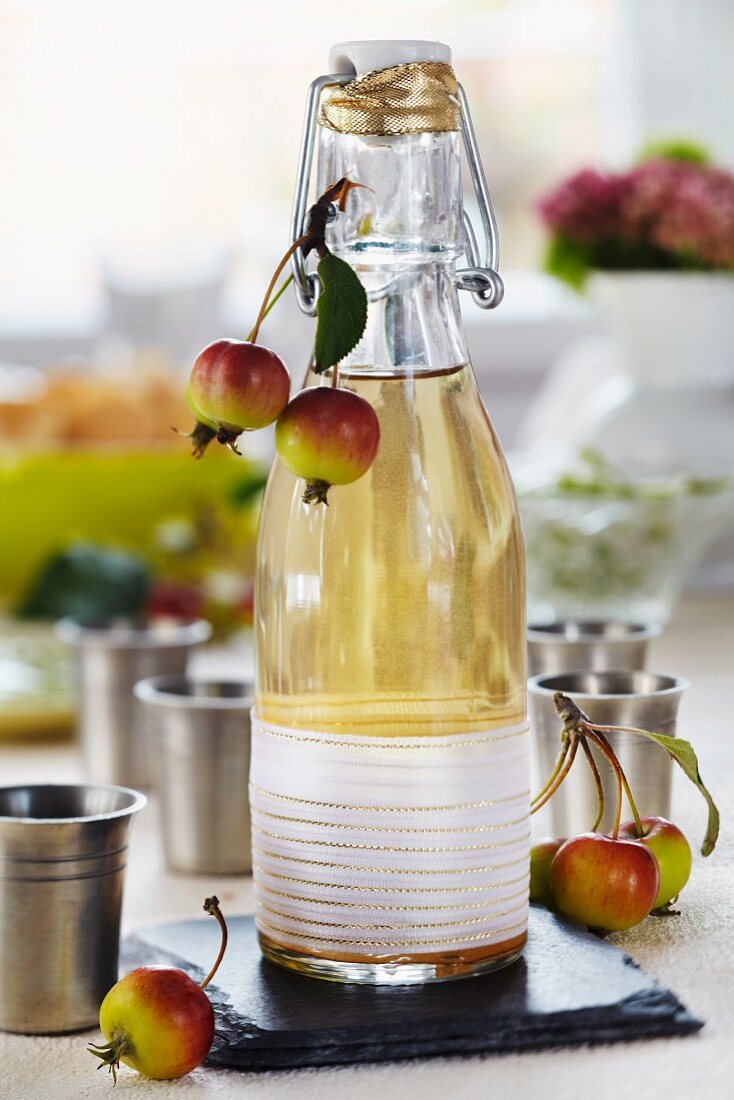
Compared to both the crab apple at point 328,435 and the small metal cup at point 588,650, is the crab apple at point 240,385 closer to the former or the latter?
the crab apple at point 328,435

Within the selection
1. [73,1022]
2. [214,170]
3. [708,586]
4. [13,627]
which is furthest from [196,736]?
[214,170]

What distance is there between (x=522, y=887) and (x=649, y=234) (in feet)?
3.56

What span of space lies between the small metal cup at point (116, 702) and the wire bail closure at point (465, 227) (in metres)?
0.43

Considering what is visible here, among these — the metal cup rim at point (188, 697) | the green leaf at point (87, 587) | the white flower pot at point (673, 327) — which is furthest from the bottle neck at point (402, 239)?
the white flower pot at point (673, 327)

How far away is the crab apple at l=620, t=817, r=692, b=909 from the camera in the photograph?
55cm

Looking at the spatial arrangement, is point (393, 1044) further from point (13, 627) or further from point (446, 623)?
point (13, 627)

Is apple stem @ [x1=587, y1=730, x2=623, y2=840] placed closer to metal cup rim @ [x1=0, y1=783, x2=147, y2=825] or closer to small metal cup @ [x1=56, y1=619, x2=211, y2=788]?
metal cup rim @ [x1=0, y1=783, x2=147, y2=825]

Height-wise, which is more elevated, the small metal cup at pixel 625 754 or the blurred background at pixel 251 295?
the blurred background at pixel 251 295

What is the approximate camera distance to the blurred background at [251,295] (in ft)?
4.19

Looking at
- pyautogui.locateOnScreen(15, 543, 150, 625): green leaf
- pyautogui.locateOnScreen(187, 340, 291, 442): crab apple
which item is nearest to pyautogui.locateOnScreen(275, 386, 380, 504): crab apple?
pyautogui.locateOnScreen(187, 340, 291, 442): crab apple

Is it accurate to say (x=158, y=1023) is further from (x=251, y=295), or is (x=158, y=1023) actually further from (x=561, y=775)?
(x=251, y=295)

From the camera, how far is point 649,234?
1485 mm

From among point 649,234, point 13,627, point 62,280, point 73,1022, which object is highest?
point 62,280

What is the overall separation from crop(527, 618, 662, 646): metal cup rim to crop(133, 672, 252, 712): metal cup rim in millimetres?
159
